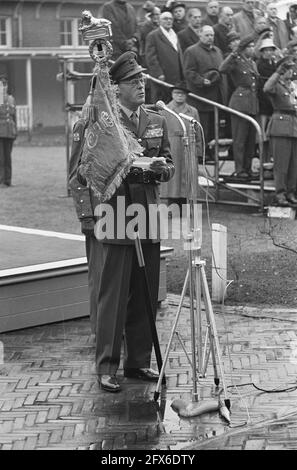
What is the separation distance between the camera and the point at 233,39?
50.6 feet

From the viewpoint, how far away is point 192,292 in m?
6.36

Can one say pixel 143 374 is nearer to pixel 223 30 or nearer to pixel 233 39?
pixel 233 39

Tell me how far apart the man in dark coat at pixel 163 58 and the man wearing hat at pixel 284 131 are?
5.25 ft

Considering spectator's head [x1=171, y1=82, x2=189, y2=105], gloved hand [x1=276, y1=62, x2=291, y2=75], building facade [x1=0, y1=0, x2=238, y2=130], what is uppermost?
gloved hand [x1=276, y1=62, x2=291, y2=75]

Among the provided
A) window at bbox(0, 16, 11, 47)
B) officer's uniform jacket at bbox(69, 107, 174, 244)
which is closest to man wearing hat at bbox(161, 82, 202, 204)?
officer's uniform jacket at bbox(69, 107, 174, 244)

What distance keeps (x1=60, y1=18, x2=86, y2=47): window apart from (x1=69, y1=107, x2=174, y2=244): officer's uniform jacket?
33964 millimetres

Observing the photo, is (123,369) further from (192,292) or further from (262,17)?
(262,17)

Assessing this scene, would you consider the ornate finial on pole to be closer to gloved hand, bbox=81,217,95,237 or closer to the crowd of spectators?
gloved hand, bbox=81,217,95,237

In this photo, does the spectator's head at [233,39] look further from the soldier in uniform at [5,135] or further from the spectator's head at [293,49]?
the soldier in uniform at [5,135]

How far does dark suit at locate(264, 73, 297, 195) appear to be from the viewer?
1416 cm

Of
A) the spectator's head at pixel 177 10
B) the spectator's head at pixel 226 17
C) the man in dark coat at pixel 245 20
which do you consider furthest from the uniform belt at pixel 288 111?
the spectator's head at pixel 177 10

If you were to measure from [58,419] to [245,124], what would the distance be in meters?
9.05

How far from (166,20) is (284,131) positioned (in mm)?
2574

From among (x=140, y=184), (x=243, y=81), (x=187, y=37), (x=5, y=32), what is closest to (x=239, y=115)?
(x=243, y=81)
